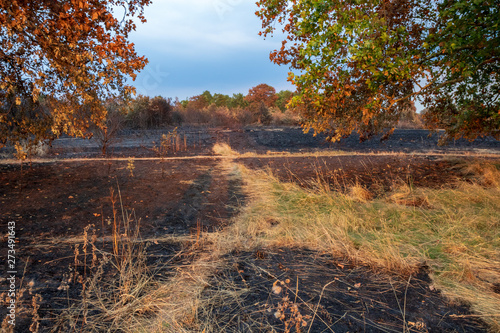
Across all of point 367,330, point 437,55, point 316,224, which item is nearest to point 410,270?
point 367,330

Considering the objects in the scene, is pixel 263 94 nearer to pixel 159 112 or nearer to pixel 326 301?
pixel 159 112

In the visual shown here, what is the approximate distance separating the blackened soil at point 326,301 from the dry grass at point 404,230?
20cm

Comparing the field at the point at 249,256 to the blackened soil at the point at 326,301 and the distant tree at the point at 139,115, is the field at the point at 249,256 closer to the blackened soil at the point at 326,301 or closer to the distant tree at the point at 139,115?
the blackened soil at the point at 326,301

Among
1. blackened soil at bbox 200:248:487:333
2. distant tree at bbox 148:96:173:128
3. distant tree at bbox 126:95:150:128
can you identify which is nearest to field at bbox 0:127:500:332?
blackened soil at bbox 200:248:487:333

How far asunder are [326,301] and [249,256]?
1.08 metres

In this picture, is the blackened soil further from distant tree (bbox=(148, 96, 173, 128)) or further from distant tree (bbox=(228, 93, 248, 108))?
distant tree (bbox=(228, 93, 248, 108))

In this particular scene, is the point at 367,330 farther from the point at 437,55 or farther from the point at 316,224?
the point at 437,55

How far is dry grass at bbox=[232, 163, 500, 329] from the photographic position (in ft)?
9.18

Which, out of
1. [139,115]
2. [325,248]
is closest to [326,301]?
[325,248]

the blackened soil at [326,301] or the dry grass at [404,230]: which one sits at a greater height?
the dry grass at [404,230]

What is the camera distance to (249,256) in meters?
3.27

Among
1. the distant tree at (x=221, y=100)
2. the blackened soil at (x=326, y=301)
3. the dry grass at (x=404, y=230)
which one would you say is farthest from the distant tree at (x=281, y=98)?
the blackened soil at (x=326, y=301)

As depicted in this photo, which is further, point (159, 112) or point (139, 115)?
point (159, 112)

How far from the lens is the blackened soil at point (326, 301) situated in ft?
6.91
